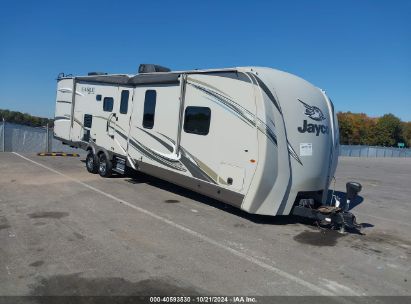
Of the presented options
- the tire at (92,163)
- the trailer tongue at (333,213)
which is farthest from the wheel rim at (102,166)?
the trailer tongue at (333,213)

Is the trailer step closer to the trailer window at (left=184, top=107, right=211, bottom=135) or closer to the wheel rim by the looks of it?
the wheel rim

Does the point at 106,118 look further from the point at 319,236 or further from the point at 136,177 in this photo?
the point at 319,236

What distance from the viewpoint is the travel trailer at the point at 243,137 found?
7695 millimetres

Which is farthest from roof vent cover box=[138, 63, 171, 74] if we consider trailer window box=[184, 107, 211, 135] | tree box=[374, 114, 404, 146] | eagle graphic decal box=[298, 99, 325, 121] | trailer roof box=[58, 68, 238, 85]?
tree box=[374, 114, 404, 146]

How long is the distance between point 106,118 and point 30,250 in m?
7.40

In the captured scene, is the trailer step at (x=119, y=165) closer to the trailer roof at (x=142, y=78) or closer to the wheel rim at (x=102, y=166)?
the wheel rim at (x=102, y=166)

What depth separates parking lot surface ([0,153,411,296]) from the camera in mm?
4906

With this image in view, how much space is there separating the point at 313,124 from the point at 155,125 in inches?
165

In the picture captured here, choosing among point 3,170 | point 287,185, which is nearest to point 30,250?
point 287,185

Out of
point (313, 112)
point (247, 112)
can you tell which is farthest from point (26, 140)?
point (313, 112)

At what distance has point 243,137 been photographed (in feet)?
26.0

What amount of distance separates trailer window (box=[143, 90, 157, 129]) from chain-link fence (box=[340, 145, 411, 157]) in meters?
34.7

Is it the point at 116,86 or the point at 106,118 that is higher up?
the point at 116,86

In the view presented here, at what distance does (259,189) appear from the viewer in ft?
25.2
